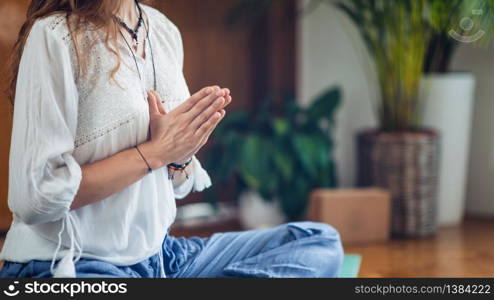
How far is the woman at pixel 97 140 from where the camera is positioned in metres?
0.98

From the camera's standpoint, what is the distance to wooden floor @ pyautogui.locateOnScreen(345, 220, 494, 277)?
2148mm

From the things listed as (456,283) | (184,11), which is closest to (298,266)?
(456,283)

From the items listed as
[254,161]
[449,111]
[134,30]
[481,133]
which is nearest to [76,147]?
[134,30]

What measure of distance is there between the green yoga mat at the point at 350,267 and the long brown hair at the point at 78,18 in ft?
3.05

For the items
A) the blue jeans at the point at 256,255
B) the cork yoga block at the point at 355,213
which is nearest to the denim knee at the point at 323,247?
the blue jeans at the point at 256,255

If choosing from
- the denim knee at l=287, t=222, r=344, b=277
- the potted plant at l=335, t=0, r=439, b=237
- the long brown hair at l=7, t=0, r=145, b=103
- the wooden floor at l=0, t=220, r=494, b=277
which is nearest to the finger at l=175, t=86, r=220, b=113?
the long brown hair at l=7, t=0, r=145, b=103

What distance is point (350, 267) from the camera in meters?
1.88

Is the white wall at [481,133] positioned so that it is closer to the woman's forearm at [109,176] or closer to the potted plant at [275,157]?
the potted plant at [275,157]

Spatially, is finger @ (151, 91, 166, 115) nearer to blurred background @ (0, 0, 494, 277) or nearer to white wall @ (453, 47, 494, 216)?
blurred background @ (0, 0, 494, 277)

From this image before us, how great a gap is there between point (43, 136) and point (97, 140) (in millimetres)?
104

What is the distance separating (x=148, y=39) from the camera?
1.21 meters

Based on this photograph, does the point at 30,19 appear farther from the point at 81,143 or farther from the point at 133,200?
the point at 133,200

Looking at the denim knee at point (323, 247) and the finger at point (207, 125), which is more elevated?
the finger at point (207, 125)

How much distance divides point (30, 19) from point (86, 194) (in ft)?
0.95
